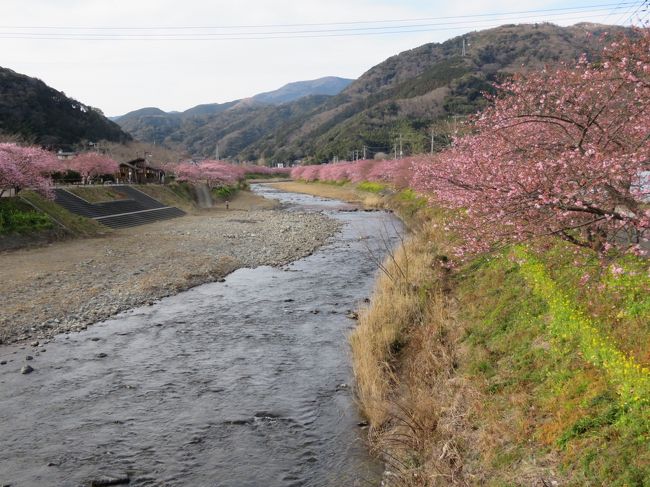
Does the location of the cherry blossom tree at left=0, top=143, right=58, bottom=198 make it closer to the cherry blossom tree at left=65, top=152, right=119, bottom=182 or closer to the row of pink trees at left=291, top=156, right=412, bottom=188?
the cherry blossom tree at left=65, top=152, right=119, bottom=182

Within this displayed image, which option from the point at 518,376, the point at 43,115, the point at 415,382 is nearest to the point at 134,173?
the point at 43,115

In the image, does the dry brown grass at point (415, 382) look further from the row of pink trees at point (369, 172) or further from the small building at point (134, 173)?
the small building at point (134, 173)

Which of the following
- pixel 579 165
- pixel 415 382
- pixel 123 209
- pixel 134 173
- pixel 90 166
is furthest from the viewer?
pixel 134 173

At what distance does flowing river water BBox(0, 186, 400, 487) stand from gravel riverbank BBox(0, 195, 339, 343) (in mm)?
1624

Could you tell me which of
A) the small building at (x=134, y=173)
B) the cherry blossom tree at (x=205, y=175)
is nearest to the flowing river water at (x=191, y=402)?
the small building at (x=134, y=173)

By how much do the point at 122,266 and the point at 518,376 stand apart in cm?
2375

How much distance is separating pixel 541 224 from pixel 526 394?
3.42m

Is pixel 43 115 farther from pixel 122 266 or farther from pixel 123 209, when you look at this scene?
pixel 122 266

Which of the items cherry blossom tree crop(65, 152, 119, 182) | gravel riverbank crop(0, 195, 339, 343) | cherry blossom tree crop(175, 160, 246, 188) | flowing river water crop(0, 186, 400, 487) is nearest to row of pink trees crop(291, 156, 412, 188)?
gravel riverbank crop(0, 195, 339, 343)

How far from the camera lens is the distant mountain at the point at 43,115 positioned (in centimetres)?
10625

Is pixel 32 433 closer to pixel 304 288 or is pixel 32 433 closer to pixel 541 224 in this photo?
pixel 541 224

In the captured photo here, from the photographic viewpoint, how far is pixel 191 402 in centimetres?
1191

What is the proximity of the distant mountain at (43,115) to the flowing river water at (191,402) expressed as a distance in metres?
102

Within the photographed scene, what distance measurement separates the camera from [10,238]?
103ft
